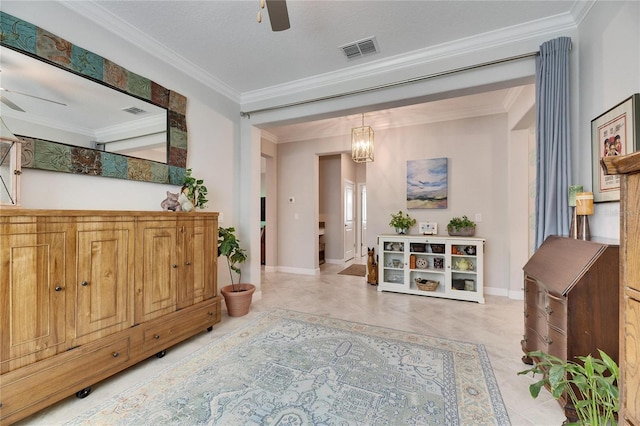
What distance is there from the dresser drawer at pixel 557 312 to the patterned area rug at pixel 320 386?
0.60m

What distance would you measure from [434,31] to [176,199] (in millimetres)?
2831

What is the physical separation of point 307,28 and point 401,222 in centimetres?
294

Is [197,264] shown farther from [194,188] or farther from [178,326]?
[194,188]

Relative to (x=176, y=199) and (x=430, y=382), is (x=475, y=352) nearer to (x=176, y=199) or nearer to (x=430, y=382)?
(x=430, y=382)

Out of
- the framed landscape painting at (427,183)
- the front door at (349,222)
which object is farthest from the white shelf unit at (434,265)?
the front door at (349,222)

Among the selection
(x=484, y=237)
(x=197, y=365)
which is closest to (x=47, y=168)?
(x=197, y=365)

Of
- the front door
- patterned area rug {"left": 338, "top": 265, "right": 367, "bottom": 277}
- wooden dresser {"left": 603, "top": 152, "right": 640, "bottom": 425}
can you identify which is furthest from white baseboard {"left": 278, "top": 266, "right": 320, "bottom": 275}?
wooden dresser {"left": 603, "top": 152, "right": 640, "bottom": 425}

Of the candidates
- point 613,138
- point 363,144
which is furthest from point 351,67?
point 613,138

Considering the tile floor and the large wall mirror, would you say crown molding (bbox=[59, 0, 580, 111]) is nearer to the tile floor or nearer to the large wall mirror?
the large wall mirror

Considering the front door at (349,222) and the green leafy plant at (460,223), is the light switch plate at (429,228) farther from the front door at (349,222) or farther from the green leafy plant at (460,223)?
the front door at (349,222)

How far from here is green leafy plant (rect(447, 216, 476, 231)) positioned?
3881 mm

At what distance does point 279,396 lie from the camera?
1.69m

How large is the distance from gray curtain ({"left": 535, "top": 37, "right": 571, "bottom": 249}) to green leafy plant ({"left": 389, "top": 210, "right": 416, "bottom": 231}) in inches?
81.0

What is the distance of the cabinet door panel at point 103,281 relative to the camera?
5.62ft
